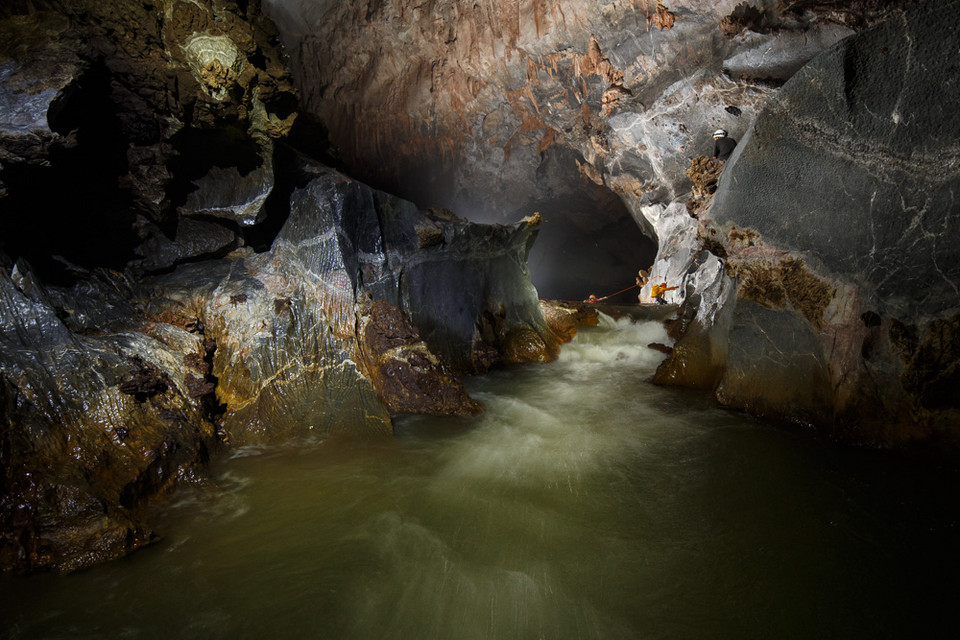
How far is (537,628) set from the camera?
6.71 ft

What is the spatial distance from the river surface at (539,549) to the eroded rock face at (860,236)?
0.55 meters

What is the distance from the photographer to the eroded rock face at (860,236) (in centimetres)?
314

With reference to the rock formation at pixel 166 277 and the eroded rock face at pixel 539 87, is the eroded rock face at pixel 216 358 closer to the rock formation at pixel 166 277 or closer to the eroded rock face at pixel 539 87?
the rock formation at pixel 166 277

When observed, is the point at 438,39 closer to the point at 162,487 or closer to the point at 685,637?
the point at 162,487

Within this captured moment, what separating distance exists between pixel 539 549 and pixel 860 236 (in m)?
3.71

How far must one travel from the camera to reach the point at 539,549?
8.48 ft

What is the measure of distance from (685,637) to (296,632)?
183cm

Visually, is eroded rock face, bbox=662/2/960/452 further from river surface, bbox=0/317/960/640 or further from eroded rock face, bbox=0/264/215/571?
eroded rock face, bbox=0/264/215/571

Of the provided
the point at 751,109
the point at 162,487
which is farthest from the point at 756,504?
the point at 751,109

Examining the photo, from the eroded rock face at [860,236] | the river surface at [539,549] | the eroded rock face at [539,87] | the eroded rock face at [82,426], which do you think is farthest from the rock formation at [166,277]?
the eroded rock face at [539,87]

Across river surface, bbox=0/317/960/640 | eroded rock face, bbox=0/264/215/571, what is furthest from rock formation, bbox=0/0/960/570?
river surface, bbox=0/317/960/640

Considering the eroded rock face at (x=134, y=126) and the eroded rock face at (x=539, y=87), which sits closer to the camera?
the eroded rock face at (x=134, y=126)

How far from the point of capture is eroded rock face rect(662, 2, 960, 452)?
314cm

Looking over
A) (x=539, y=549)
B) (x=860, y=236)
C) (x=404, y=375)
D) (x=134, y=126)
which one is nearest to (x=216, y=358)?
(x=404, y=375)
